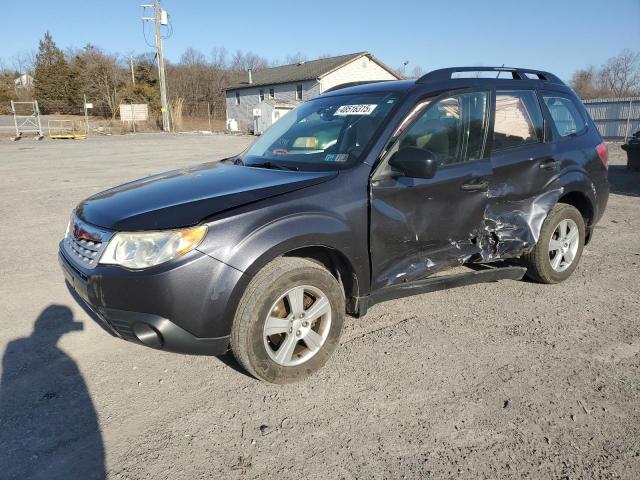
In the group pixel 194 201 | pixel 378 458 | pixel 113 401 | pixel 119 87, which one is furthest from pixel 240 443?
pixel 119 87

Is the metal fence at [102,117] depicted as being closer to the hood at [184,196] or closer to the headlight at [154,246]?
the hood at [184,196]

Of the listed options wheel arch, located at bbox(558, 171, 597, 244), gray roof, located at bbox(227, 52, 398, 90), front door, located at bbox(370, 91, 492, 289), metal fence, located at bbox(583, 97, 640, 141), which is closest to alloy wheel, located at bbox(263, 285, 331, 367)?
front door, located at bbox(370, 91, 492, 289)

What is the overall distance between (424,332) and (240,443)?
69.6 inches

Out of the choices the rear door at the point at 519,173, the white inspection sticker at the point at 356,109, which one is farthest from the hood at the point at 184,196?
the rear door at the point at 519,173

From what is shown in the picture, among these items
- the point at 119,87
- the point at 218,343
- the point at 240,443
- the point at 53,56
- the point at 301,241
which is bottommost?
the point at 240,443

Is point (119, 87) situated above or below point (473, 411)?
above

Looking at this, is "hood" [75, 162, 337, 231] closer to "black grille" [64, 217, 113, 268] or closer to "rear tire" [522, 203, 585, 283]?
"black grille" [64, 217, 113, 268]

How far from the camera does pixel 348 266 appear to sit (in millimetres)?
3217

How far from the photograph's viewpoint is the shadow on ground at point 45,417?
7.70ft

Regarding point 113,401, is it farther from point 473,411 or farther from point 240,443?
point 473,411

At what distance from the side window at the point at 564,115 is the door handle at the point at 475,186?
1.28 m

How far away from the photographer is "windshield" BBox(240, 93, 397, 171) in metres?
3.42

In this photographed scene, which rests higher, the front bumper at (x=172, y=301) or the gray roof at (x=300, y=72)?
the gray roof at (x=300, y=72)

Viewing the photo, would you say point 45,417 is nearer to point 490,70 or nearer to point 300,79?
point 490,70
